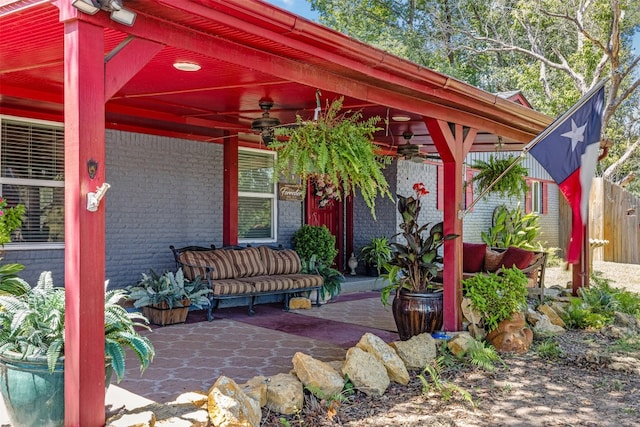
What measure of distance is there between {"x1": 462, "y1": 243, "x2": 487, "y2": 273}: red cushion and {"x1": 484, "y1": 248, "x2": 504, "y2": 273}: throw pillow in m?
0.08

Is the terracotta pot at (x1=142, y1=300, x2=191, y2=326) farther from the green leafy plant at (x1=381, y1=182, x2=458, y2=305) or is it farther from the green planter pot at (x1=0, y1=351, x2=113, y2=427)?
the green planter pot at (x1=0, y1=351, x2=113, y2=427)

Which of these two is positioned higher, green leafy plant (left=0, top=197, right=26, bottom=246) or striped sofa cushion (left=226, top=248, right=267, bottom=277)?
green leafy plant (left=0, top=197, right=26, bottom=246)

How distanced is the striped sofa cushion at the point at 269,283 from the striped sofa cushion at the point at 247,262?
0.13 metres

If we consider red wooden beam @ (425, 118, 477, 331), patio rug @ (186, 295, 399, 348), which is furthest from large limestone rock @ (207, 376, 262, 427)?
red wooden beam @ (425, 118, 477, 331)

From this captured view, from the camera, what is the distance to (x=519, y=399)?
4.45 meters

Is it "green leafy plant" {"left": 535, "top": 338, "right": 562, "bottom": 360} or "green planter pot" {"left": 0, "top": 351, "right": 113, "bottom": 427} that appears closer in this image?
"green planter pot" {"left": 0, "top": 351, "right": 113, "bottom": 427}

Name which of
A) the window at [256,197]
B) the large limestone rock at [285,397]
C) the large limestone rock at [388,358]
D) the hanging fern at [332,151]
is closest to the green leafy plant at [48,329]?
the large limestone rock at [285,397]

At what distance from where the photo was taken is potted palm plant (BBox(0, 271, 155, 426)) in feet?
9.49

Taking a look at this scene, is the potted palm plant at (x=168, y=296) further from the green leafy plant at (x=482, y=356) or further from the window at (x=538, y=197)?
the window at (x=538, y=197)

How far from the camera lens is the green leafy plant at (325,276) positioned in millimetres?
8297

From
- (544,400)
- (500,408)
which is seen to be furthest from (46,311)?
(544,400)

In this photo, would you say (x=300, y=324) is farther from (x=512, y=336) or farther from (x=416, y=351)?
(x=512, y=336)

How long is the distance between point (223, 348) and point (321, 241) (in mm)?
3670

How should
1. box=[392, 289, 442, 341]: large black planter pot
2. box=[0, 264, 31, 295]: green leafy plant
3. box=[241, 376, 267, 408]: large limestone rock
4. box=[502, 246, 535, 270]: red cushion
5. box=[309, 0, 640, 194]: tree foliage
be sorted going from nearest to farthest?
box=[241, 376, 267, 408]: large limestone rock → box=[0, 264, 31, 295]: green leafy plant → box=[392, 289, 442, 341]: large black planter pot → box=[502, 246, 535, 270]: red cushion → box=[309, 0, 640, 194]: tree foliage
